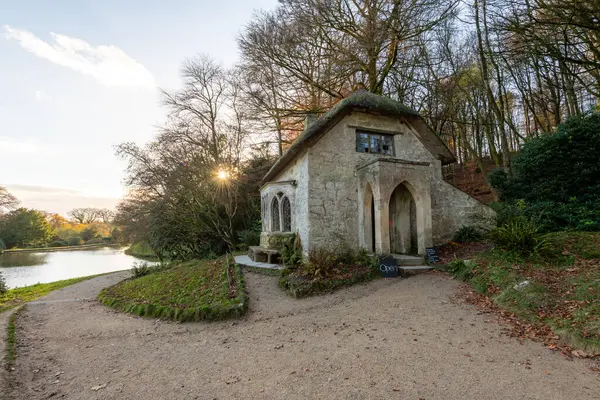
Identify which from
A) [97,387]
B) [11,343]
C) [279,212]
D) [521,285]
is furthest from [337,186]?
[11,343]

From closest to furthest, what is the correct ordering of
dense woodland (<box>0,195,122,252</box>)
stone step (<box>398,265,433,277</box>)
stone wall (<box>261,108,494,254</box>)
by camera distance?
stone step (<box>398,265,433,277</box>) < stone wall (<box>261,108,494,254</box>) < dense woodland (<box>0,195,122,252</box>)

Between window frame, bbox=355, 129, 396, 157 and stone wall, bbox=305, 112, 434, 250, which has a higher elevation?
A: window frame, bbox=355, 129, 396, 157

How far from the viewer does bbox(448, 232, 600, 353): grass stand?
366 centimetres

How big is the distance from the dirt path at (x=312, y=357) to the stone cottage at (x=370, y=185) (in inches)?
108

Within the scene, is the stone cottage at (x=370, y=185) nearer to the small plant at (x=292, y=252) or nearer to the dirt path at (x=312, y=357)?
the small plant at (x=292, y=252)

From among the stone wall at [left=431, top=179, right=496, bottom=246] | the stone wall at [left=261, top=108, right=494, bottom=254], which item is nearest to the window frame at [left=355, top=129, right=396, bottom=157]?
the stone wall at [left=261, top=108, right=494, bottom=254]

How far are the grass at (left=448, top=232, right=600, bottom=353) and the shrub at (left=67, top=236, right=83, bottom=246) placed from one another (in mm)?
51395

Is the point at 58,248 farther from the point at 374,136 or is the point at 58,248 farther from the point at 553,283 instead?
the point at 553,283

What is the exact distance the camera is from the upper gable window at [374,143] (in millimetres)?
9211

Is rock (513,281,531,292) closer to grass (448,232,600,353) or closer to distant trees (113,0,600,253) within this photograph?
grass (448,232,600,353)

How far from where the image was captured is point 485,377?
2.88 meters

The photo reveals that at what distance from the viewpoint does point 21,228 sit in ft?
105

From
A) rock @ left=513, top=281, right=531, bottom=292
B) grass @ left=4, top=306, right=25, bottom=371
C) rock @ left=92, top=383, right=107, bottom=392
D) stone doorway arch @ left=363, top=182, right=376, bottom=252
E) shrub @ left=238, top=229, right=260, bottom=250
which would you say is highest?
stone doorway arch @ left=363, top=182, right=376, bottom=252

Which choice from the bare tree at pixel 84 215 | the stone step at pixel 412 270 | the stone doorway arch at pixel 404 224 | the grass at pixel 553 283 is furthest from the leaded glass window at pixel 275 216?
the bare tree at pixel 84 215
